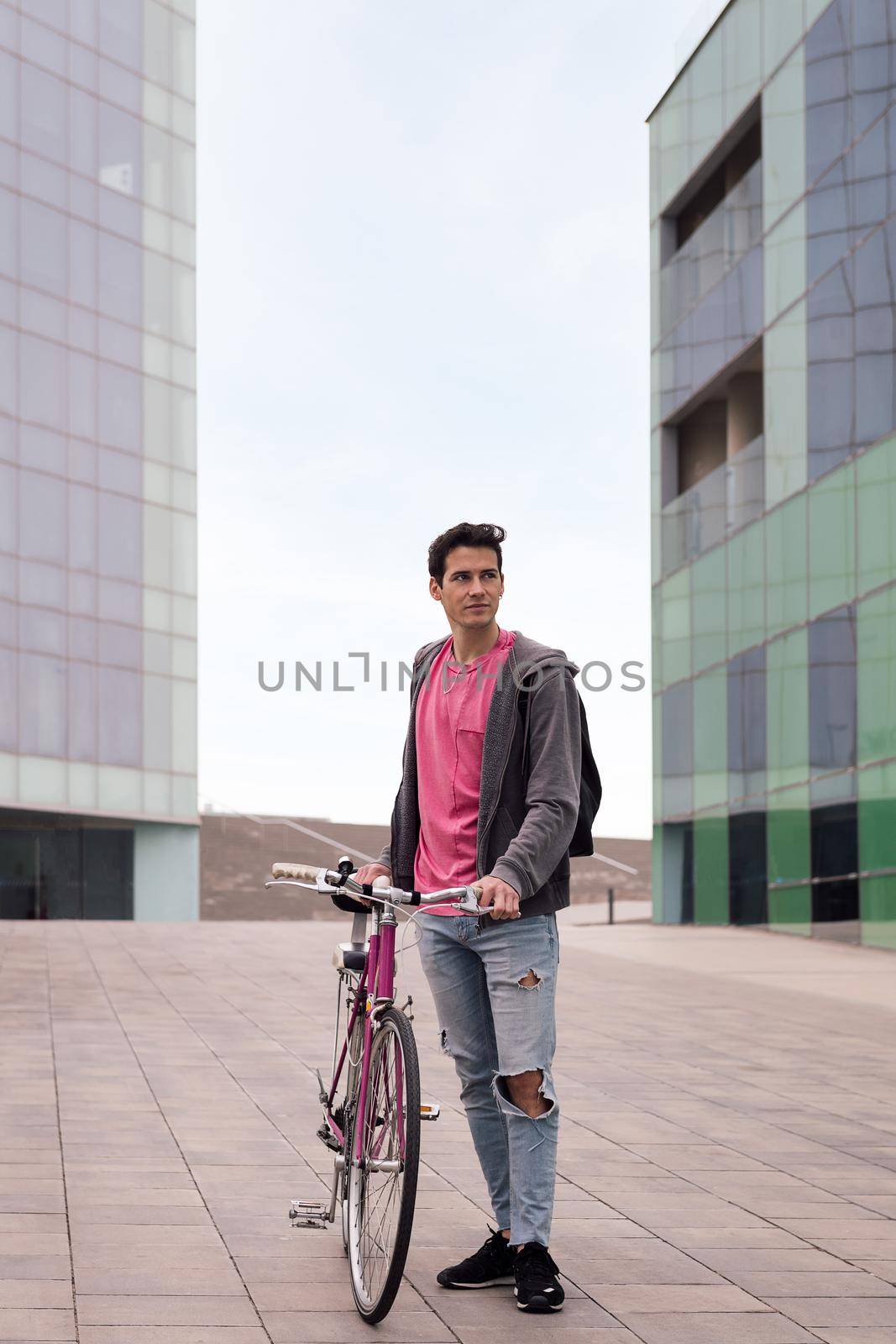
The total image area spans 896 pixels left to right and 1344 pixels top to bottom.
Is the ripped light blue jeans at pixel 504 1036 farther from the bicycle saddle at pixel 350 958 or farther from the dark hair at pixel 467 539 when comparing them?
the dark hair at pixel 467 539

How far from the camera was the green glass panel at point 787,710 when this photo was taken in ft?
77.8

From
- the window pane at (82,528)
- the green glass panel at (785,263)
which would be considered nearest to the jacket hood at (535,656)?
the green glass panel at (785,263)

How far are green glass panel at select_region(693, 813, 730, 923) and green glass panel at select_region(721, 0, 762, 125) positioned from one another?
1121 cm

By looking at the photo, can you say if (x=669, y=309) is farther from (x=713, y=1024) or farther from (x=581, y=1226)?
(x=581, y=1226)

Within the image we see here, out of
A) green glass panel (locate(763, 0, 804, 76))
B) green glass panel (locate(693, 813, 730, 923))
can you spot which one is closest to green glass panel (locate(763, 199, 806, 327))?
green glass panel (locate(763, 0, 804, 76))

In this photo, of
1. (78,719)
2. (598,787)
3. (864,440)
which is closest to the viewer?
(598,787)

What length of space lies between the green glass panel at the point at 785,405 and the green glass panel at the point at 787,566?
279 mm

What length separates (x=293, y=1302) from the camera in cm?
443

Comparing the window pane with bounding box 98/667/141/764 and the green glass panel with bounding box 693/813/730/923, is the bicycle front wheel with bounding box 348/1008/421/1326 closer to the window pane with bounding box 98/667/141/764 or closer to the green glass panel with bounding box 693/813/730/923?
the green glass panel with bounding box 693/813/730/923

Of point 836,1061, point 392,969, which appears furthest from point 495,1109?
point 836,1061

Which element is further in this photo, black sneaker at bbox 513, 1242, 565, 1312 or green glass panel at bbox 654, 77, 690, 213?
green glass panel at bbox 654, 77, 690, 213

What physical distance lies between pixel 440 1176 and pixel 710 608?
72.0 feet

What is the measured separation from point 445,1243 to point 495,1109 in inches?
30.2

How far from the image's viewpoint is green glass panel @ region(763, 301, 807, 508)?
2402cm
